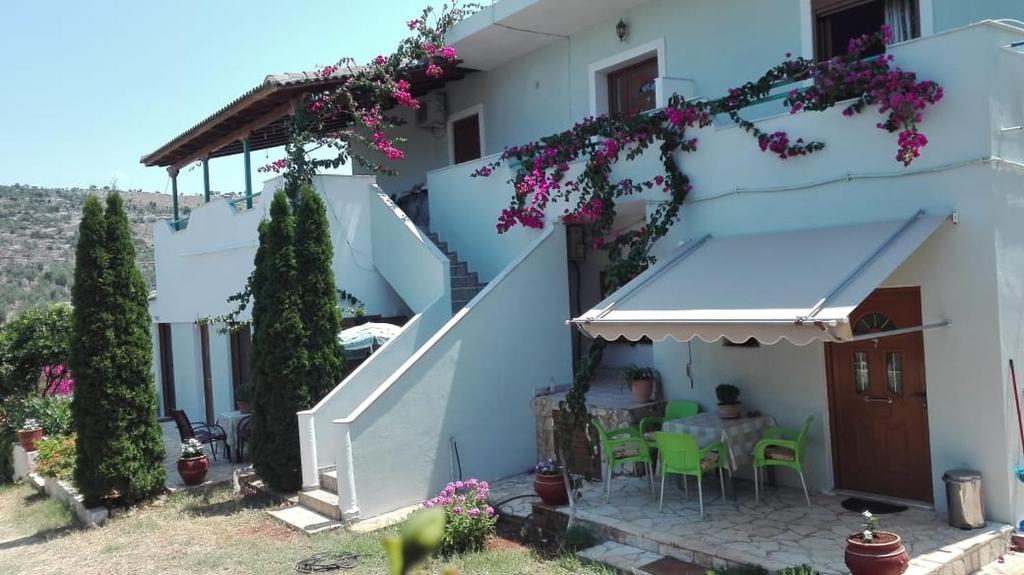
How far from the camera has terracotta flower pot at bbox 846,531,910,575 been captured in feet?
27.7

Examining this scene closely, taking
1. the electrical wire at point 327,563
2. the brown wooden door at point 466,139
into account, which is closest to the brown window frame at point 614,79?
the brown wooden door at point 466,139

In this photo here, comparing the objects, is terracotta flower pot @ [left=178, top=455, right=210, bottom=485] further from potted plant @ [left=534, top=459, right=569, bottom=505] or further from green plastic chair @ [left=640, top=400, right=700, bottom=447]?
green plastic chair @ [left=640, top=400, right=700, bottom=447]

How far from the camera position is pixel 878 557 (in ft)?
27.8

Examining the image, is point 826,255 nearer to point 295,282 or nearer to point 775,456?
point 775,456

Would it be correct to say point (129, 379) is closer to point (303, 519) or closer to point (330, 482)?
point (330, 482)

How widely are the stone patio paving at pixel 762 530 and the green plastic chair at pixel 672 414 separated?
1029 mm

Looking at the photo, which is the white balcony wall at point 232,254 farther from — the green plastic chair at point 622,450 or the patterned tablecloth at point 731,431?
the patterned tablecloth at point 731,431

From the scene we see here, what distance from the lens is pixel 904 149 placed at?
34.7ft

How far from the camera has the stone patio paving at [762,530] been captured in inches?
379

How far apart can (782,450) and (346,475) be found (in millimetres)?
7059

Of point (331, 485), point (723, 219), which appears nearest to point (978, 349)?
point (723, 219)

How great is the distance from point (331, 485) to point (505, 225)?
247 inches

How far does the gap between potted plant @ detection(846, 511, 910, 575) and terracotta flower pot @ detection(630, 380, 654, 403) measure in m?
6.00

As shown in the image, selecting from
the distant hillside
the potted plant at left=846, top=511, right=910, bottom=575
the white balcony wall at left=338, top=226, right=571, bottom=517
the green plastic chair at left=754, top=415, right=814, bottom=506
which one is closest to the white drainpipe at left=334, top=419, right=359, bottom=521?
the white balcony wall at left=338, top=226, right=571, bottom=517
